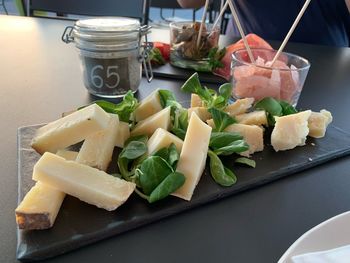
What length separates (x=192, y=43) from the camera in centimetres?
98

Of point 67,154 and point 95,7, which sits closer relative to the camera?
point 67,154

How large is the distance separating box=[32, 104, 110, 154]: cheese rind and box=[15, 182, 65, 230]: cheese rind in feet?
0.29

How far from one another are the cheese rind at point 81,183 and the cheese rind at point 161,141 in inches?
2.7

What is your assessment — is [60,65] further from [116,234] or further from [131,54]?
[116,234]

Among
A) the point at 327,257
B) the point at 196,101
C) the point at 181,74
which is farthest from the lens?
the point at 181,74

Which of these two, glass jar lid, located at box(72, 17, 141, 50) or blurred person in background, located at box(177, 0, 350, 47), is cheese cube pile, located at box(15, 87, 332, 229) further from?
blurred person in background, located at box(177, 0, 350, 47)

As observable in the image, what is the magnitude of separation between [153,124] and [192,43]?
0.49 meters

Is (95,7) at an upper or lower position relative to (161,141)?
lower

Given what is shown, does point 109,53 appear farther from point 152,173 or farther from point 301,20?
point 301,20

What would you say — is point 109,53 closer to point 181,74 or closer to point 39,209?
point 181,74

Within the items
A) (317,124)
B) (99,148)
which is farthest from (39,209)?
(317,124)

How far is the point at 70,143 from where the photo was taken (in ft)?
1.64

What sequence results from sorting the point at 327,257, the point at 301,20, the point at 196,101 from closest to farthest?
the point at 327,257, the point at 196,101, the point at 301,20

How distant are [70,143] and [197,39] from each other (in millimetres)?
566
